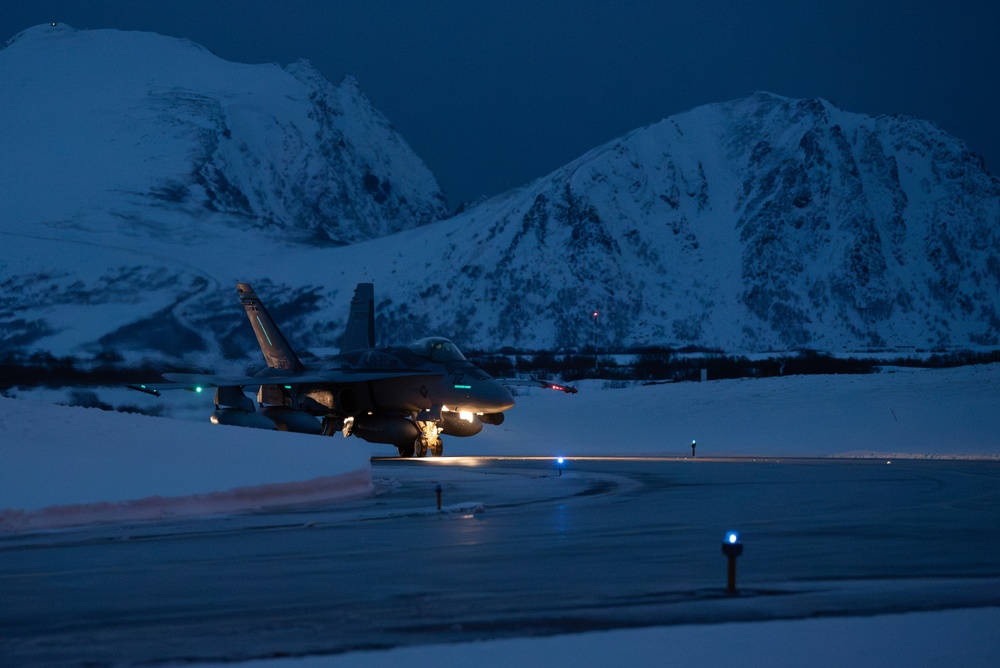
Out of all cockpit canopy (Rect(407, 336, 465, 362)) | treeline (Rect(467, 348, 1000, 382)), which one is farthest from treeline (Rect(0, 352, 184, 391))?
treeline (Rect(467, 348, 1000, 382))

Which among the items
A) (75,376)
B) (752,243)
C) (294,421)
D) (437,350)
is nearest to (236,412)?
(294,421)

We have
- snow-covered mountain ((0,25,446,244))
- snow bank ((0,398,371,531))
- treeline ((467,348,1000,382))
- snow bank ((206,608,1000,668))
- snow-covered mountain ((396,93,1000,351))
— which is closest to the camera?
snow bank ((206,608,1000,668))

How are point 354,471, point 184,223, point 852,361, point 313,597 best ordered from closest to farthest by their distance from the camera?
point 313,597
point 354,471
point 852,361
point 184,223

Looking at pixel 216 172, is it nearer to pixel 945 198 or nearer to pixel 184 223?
pixel 184 223

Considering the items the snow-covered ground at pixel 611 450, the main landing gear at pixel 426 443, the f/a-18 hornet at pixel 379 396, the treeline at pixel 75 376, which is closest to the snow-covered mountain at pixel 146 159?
the treeline at pixel 75 376

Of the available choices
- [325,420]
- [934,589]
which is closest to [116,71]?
[325,420]

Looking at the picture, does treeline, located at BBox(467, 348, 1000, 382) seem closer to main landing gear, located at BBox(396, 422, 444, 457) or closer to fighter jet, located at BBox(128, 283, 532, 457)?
fighter jet, located at BBox(128, 283, 532, 457)

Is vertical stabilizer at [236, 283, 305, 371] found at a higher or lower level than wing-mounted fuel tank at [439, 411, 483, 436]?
higher
